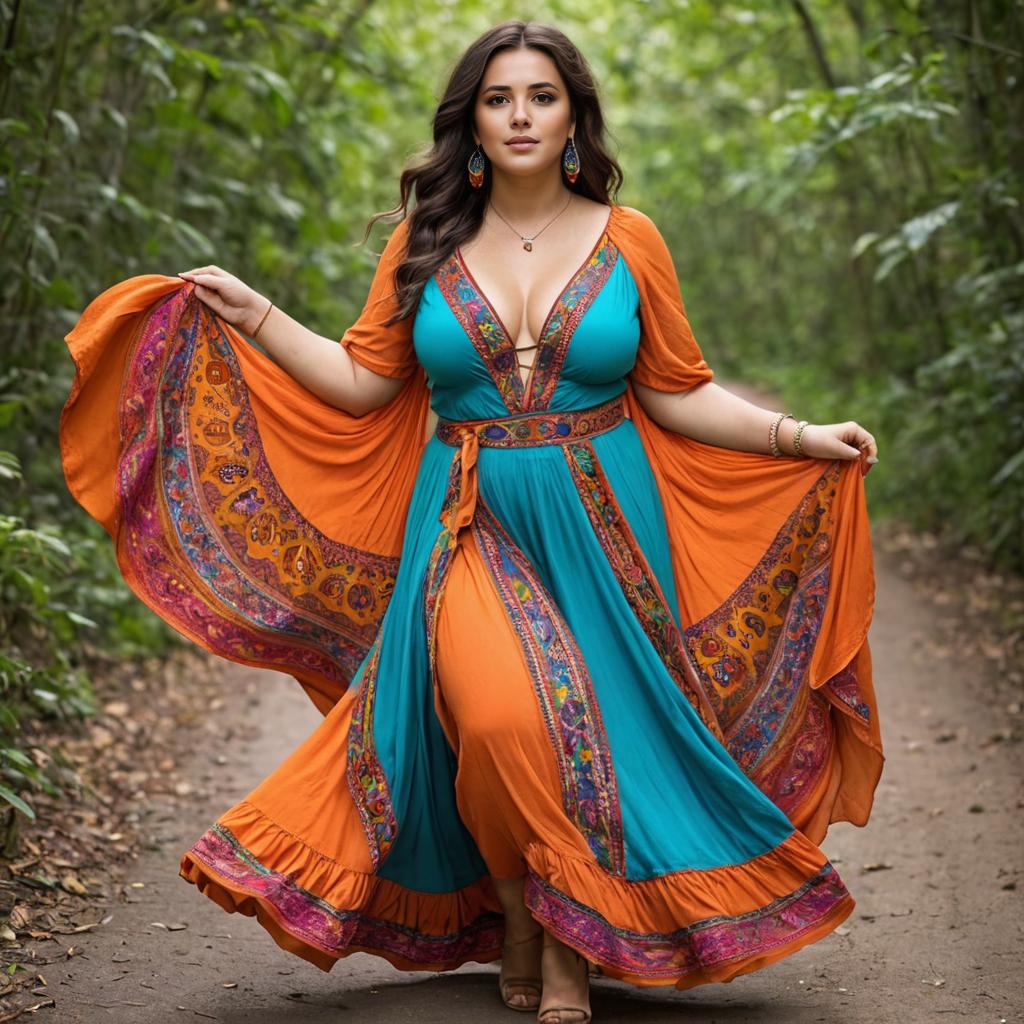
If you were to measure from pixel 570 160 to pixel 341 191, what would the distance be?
21.8 feet

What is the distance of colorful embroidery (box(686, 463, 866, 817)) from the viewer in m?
3.49

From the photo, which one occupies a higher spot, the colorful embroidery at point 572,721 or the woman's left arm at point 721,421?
the woman's left arm at point 721,421

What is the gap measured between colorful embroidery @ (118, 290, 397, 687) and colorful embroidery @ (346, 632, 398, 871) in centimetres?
30

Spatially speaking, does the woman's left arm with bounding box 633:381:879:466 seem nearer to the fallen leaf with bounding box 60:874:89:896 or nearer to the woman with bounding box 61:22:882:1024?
the woman with bounding box 61:22:882:1024

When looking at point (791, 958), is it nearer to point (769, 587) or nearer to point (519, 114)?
point (769, 587)

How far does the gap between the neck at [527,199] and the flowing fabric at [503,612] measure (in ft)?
0.55

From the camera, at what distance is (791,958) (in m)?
3.88

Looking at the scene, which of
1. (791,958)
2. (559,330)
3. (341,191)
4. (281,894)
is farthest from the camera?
(341,191)

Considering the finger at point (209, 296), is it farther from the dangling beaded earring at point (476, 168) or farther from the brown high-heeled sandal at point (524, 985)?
the brown high-heeled sandal at point (524, 985)

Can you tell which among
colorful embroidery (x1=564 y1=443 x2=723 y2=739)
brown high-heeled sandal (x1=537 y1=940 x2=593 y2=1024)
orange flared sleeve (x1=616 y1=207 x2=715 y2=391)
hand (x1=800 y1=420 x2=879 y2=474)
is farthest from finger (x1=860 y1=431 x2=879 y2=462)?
brown high-heeled sandal (x1=537 y1=940 x2=593 y2=1024)

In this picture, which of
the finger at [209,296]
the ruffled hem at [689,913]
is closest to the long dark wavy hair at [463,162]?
the finger at [209,296]

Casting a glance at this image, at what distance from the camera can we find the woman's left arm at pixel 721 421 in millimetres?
3496

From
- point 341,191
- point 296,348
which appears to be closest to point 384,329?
point 296,348

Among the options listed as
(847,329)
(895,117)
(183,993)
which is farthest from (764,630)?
(847,329)
